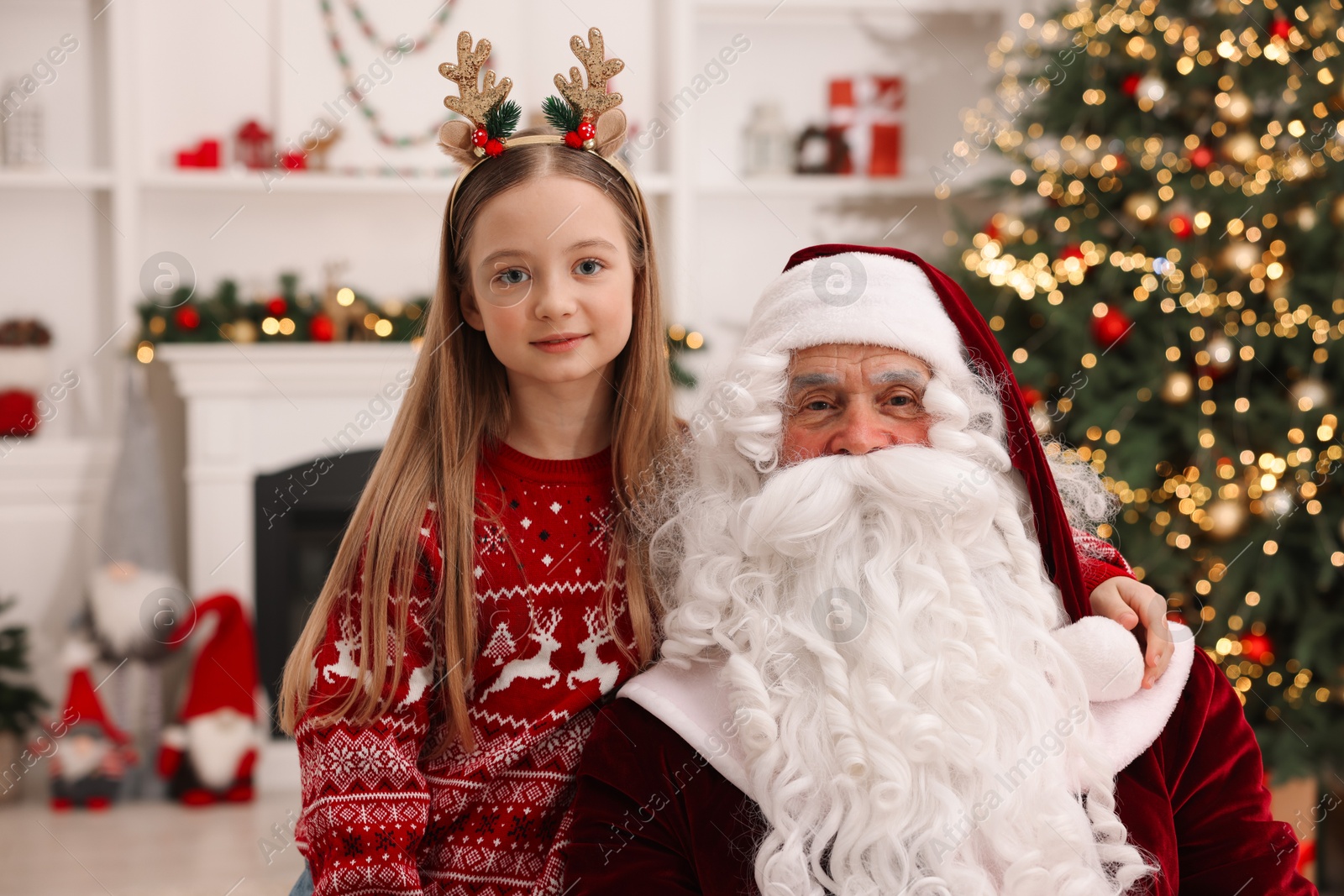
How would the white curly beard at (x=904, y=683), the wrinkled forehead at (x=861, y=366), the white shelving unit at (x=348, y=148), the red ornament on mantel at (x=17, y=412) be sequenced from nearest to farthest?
the white curly beard at (x=904, y=683), the wrinkled forehead at (x=861, y=366), the red ornament on mantel at (x=17, y=412), the white shelving unit at (x=348, y=148)

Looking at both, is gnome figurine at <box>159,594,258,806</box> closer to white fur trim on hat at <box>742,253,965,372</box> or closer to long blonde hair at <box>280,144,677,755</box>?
long blonde hair at <box>280,144,677,755</box>

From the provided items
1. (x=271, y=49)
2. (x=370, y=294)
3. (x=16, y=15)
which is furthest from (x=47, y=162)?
(x=370, y=294)

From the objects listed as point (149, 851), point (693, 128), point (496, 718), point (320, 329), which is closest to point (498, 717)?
point (496, 718)

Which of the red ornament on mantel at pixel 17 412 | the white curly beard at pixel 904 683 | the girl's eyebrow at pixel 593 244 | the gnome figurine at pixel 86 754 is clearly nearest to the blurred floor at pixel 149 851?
the gnome figurine at pixel 86 754

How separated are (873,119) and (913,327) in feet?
11.7

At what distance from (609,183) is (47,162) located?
11.9 ft

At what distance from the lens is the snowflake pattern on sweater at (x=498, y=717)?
139 centimetres

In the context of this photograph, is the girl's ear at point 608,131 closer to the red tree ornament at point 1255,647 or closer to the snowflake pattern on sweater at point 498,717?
the snowflake pattern on sweater at point 498,717

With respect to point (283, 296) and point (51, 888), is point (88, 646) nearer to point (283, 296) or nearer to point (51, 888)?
point (51, 888)

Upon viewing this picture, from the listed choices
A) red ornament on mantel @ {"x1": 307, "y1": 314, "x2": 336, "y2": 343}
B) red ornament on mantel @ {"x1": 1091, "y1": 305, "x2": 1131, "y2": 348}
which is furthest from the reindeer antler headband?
red ornament on mantel @ {"x1": 307, "y1": 314, "x2": 336, "y2": 343}

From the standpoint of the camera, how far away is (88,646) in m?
3.79

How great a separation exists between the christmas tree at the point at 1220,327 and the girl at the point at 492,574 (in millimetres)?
1978

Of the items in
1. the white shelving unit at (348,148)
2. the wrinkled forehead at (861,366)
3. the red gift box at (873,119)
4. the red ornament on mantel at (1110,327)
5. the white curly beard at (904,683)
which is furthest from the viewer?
the red gift box at (873,119)

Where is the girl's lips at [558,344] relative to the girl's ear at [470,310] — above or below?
below
